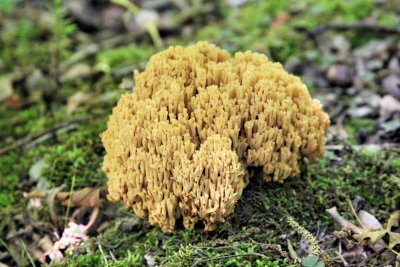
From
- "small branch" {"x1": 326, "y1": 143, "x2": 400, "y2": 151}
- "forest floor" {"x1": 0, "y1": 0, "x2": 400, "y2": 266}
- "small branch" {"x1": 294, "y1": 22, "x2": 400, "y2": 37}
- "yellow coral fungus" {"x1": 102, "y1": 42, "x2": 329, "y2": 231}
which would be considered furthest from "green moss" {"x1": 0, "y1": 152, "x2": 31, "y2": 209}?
"small branch" {"x1": 294, "y1": 22, "x2": 400, "y2": 37}

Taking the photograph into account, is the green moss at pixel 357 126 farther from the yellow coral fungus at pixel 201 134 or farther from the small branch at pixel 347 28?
the small branch at pixel 347 28

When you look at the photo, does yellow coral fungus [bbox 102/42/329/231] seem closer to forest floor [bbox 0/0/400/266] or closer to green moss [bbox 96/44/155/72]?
forest floor [bbox 0/0/400/266]

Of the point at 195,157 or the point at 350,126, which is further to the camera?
the point at 350,126

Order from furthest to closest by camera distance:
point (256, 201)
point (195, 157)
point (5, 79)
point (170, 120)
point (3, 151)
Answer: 1. point (5, 79)
2. point (3, 151)
3. point (256, 201)
4. point (170, 120)
5. point (195, 157)

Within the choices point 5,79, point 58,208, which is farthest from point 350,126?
point 5,79

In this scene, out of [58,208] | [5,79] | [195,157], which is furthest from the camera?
[5,79]

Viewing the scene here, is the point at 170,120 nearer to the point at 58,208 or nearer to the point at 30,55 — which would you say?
the point at 58,208

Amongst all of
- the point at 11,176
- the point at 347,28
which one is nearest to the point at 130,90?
the point at 11,176

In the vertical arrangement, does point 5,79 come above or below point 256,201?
above
